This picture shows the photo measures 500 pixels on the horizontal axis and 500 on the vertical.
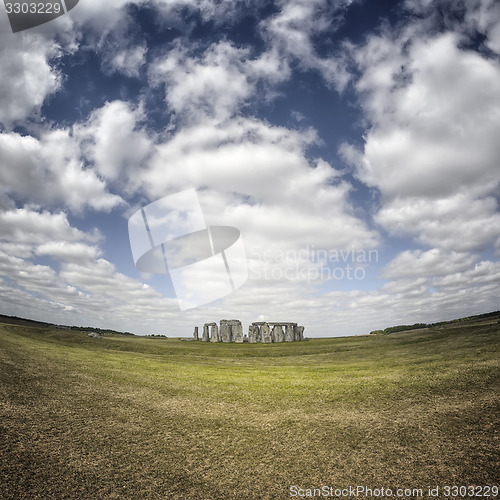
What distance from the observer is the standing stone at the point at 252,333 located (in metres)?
72.9

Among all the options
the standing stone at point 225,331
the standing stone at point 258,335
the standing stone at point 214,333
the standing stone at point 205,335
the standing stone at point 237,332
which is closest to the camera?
the standing stone at point 258,335

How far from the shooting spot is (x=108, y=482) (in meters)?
5.84

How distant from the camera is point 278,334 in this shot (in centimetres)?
7344

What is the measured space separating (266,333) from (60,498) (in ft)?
230

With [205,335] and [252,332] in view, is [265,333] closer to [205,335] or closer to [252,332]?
[252,332]

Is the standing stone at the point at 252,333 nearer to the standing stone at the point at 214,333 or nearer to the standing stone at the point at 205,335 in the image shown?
the standing stone at the point at 214,333

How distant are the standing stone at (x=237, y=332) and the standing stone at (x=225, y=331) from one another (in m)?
1.08

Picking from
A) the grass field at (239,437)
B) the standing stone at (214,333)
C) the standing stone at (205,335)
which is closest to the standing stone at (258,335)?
the standing stone at (214,333)

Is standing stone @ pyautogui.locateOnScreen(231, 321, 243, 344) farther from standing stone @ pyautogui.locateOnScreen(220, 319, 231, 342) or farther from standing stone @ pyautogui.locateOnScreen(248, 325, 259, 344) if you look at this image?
standing stone @ pyautogui.locateOnScreen(248, 325, 259, 344)

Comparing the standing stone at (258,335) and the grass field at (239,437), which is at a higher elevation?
the grass field at (239,437)

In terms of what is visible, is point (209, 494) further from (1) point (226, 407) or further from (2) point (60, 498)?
(1) point (226, 407)

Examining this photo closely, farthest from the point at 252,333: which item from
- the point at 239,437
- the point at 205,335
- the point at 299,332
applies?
the point at 239,437

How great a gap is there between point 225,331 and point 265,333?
10.9 meters

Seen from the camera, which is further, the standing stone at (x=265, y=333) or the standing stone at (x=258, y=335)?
the standing stone at (x=258, y=335)
